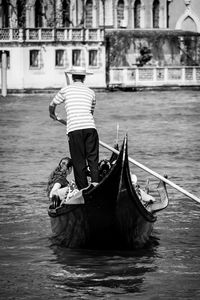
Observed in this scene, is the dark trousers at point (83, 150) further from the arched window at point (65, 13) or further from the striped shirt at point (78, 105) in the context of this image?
the arched window at point (65, 13)

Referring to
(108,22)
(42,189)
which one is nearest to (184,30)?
(108,22)

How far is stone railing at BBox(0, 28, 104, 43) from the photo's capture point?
62.3 meters

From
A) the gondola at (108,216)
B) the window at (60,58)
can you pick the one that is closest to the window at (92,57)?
the window at (60,58)

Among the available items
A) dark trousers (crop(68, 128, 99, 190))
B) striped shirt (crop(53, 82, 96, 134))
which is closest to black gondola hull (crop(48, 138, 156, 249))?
dark trousers (crop(68, 128, 99, 190))

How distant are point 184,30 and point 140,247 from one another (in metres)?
58.5

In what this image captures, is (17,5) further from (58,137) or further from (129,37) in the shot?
(58,137)

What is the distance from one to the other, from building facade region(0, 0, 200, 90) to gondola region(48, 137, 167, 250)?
4633 centimetres

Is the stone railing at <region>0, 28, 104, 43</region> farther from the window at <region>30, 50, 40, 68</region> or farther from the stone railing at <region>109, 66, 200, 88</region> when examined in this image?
the stone railing at <region>109, 66, 200, 88</region>

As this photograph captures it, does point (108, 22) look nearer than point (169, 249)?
No

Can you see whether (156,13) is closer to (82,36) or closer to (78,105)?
(82,36)

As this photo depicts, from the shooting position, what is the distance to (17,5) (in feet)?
218

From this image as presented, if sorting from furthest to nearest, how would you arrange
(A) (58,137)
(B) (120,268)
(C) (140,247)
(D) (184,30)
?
(D) (184,30) < (A) (58,137) < (C) (140,247) < (B) (120,268)

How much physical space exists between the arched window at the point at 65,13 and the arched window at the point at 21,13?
2.24 metres

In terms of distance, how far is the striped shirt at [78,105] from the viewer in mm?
14359
